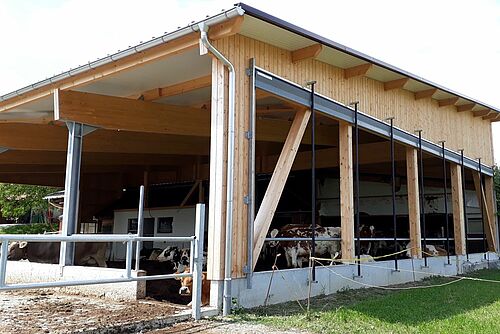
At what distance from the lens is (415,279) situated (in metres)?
11.1

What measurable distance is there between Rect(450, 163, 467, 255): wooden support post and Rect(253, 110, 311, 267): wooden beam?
294 inches

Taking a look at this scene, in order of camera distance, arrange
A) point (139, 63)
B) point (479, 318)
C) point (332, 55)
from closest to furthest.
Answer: point (479, 318)
point (139, 63)
point (332, 55)

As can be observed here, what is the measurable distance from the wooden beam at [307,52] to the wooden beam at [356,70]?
163 cm

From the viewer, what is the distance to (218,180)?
6668mm

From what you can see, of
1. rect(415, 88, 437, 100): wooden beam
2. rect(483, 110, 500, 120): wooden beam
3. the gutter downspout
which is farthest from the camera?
rect(483, 110, 500, 120): wooden beam

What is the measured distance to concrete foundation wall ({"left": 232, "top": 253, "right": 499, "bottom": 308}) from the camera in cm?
691

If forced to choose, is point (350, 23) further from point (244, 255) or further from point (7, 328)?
point (7, 328)

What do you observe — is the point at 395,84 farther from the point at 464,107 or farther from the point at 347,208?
the point at 464,107

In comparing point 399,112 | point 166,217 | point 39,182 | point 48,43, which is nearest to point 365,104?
point 399,112

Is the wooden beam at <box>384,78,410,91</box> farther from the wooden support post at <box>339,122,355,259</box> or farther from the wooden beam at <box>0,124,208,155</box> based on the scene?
the wooden beam at <box>0,124,208,155</box>

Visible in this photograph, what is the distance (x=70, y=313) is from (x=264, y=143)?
7.84 m

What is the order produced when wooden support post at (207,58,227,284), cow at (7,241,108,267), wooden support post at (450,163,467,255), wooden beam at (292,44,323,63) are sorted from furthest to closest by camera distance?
wooden support post at (450,163,467,255)
cow at (7,241,108,267)
wooden beam at (292,44,323,63)
wooden support post at (207,58,227,284)

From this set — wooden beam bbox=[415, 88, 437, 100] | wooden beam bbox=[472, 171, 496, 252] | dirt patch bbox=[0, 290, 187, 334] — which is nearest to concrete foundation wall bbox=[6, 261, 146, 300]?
dirt patch bbox=[0, 290, 187, 334]

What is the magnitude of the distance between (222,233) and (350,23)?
5.32 metres
